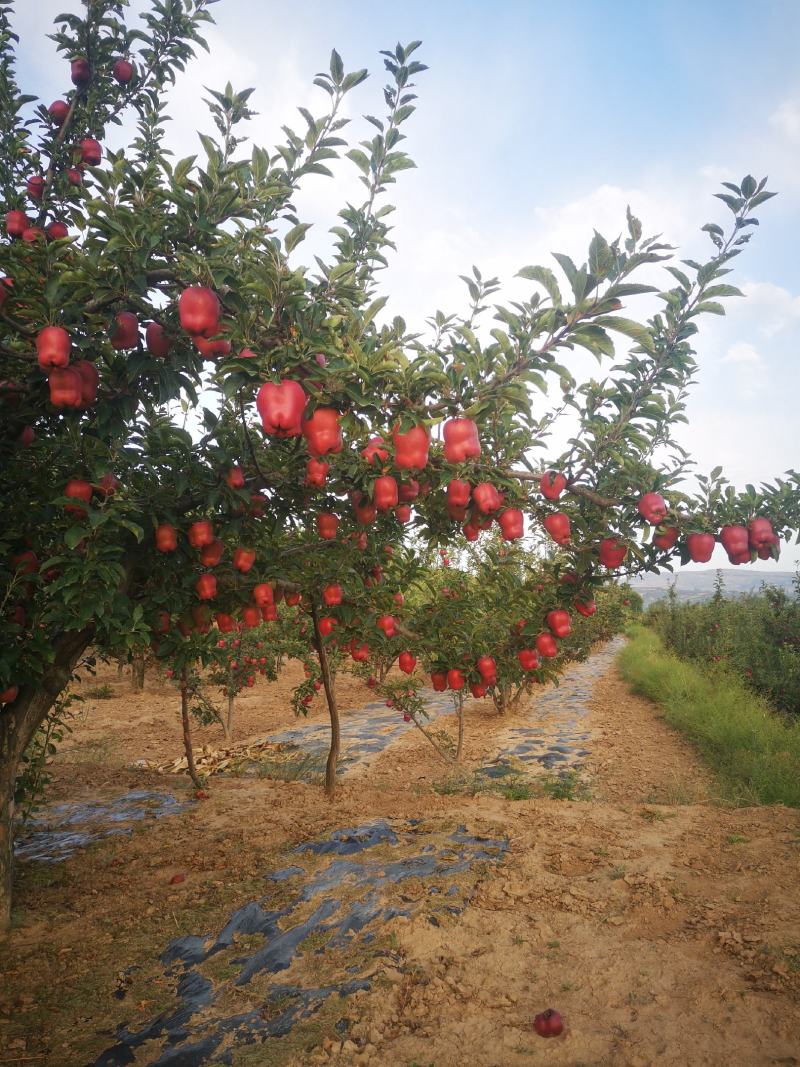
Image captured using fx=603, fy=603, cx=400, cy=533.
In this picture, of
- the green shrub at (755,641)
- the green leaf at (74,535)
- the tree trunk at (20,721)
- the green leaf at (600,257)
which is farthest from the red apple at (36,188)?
the green shrub at (755,641)

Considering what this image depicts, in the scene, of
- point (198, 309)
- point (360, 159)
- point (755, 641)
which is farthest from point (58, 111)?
point (755, 641)

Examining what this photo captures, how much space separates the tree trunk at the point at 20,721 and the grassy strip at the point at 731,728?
6518mm

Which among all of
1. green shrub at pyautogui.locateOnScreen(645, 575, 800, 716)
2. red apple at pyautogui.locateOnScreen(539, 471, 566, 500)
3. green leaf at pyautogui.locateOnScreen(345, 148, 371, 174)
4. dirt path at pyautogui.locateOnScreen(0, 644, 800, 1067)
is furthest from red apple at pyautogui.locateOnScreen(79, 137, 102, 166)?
green shrub at pyautogui.locateOnScreen(645, 575, 800, 716)

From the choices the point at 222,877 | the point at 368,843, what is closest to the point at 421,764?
the point at 368,843

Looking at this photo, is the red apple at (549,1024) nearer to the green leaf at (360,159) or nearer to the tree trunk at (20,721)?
the tree trunk at (20,721)

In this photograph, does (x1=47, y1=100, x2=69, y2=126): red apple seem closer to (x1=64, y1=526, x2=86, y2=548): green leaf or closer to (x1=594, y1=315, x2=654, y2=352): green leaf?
(x1=64, y1=526, x2=86, y2=548): green leaf

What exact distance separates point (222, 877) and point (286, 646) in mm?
4940

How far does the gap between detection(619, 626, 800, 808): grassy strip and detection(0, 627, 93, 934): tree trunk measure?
6.52 meters

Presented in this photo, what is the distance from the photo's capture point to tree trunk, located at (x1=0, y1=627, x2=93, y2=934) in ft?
11.7

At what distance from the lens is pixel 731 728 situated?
27.9 feet

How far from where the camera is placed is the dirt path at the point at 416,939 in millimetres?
2578

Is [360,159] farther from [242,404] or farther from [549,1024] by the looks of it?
[549,1024]

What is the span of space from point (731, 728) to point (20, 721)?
8.65 m

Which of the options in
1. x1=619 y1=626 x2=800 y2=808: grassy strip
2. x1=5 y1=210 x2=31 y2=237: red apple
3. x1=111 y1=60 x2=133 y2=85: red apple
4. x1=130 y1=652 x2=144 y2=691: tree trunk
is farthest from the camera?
x1=130 y1=652 x2=144 y2=691: tree trunk
